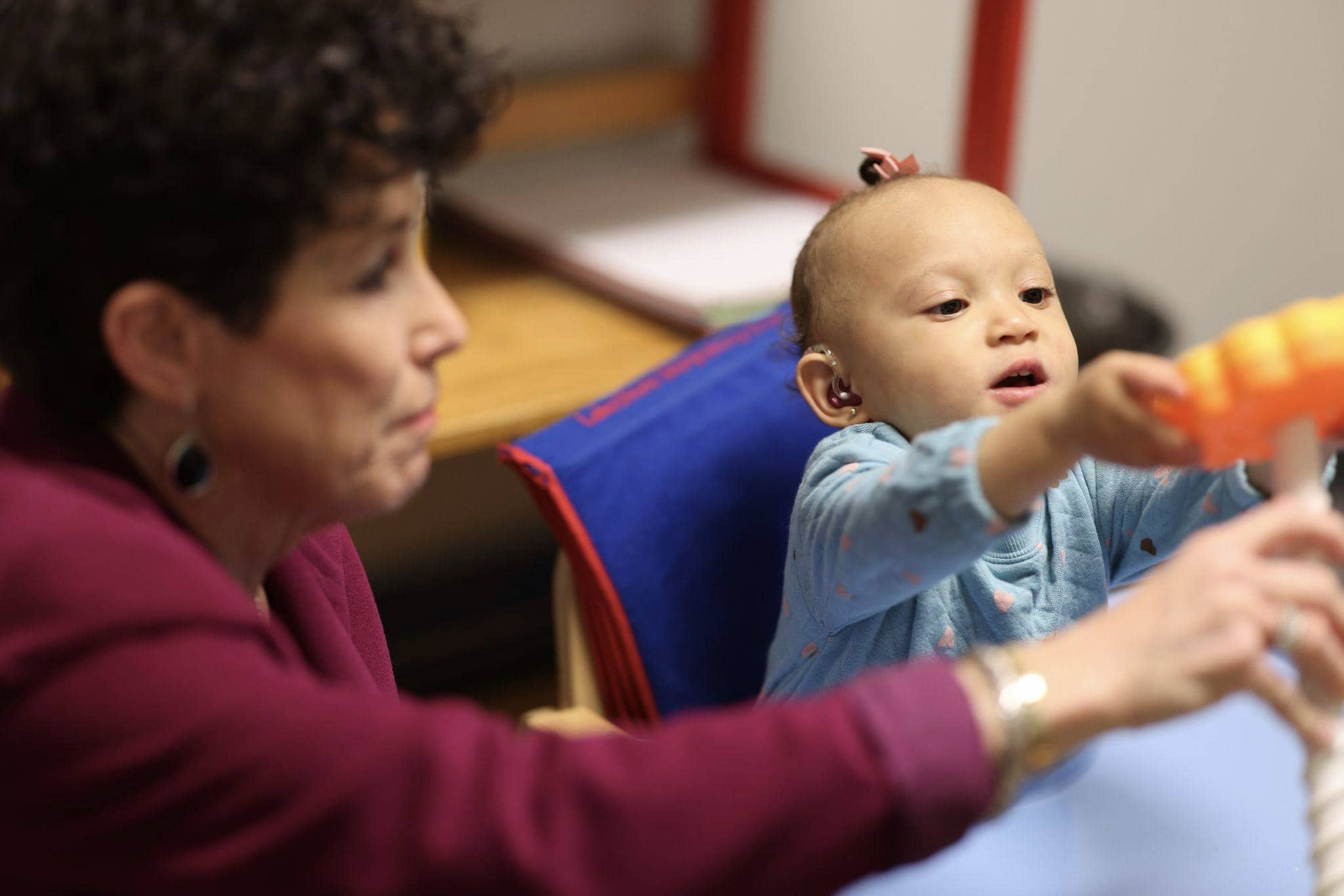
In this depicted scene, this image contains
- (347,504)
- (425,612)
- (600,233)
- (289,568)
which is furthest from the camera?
(425,612)

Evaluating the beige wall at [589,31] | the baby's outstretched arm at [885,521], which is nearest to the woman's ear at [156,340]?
the baby's outstretched arm at [885,521]

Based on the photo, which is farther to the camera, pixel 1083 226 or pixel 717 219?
pixel 1083 226

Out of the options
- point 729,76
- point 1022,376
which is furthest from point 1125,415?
point 729,76

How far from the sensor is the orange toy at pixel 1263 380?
61 centimetres

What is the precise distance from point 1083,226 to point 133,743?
1966 millimetres

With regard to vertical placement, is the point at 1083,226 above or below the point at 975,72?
below

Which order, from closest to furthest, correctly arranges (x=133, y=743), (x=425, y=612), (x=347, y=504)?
1. (x=133, y=743)
2. (x=347, y=504)
3. (x=425, y=612)

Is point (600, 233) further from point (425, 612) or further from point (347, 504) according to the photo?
point (347, 504)

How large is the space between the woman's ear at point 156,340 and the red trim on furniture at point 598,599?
464 millimetres

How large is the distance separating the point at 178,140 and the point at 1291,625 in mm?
493

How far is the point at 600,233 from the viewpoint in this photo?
180 centimetres

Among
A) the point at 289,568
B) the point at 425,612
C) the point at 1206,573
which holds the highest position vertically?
the point at 1206,573

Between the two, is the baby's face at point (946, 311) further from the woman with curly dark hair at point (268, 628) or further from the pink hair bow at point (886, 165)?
the woman with curly dark hair at point (268, 628)

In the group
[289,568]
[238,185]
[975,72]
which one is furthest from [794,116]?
[238,185]
